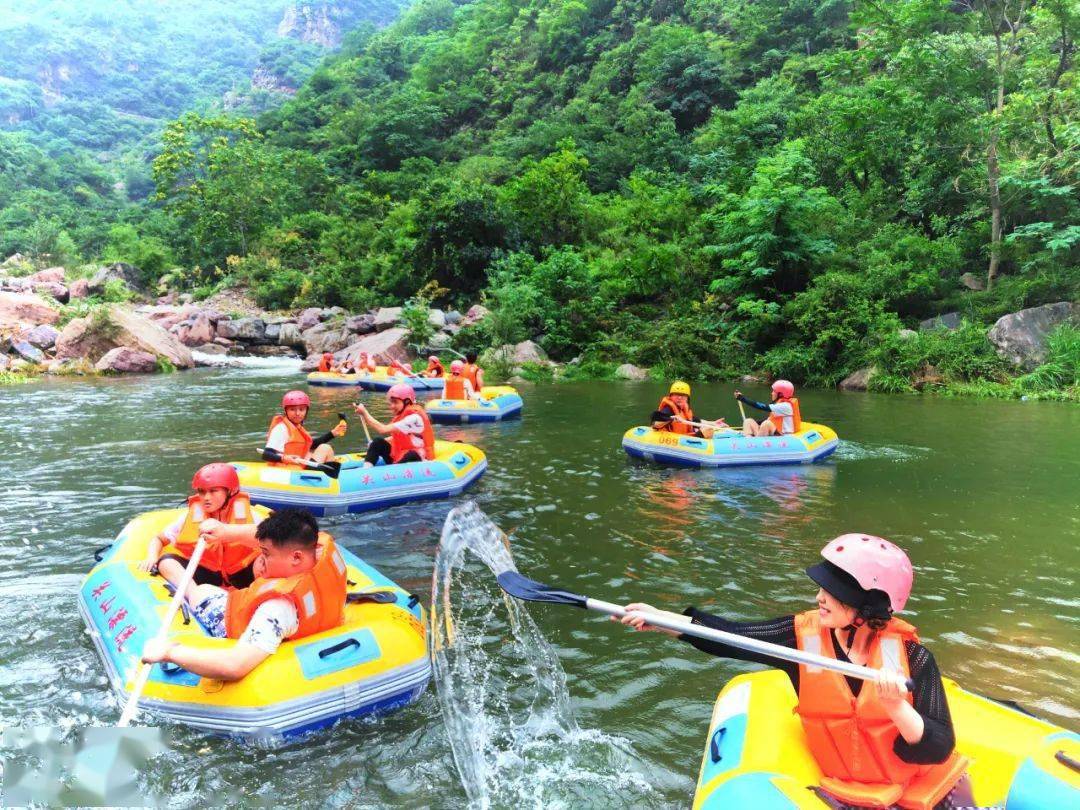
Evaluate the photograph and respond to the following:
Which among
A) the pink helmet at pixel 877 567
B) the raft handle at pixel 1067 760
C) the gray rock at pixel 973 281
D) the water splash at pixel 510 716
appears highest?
the gray rock at pixel 973 281

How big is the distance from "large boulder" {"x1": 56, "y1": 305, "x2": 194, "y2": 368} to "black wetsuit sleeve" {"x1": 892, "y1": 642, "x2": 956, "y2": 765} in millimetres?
22061

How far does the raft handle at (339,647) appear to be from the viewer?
3.38 meters

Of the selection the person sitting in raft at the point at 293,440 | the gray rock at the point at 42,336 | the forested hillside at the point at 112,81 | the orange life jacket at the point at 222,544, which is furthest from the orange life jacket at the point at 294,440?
the forested hillside at the point at 112,81

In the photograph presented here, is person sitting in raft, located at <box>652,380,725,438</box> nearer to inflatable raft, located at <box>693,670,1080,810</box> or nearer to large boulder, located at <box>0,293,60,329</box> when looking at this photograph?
inflatable raft, located at <box>693,670,1080,810</box>

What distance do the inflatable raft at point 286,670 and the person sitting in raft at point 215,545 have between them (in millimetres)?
208

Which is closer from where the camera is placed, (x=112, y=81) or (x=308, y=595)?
(x=308, y=595)

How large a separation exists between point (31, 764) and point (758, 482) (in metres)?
7.04

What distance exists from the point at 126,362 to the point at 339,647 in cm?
1961

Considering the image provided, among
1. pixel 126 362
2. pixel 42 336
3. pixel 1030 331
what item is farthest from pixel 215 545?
pixel 42 336

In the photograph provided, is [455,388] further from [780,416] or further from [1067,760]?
[1067,760]

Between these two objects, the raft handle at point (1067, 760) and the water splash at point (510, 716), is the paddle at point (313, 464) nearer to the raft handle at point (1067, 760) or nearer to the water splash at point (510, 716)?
the water splash at point (510, 716)

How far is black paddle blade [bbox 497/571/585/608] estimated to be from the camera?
8.88 ft

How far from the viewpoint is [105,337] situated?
20375mm

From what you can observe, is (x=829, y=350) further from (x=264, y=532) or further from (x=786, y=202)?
(x=264, y=532)
